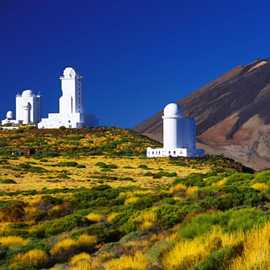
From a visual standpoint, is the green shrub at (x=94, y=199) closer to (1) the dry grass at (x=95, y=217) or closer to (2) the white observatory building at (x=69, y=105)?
(1) the dry grass at (x=95, y=217)

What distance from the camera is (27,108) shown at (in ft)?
284

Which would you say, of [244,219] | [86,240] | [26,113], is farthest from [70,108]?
[244,219]

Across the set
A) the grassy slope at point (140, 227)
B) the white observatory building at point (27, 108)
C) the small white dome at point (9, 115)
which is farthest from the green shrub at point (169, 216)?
the small white dome at point (9, 115)

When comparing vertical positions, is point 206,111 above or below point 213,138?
above

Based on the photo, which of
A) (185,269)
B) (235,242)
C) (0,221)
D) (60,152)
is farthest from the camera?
(60,152)

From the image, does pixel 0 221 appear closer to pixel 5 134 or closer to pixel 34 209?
pixel 34 209

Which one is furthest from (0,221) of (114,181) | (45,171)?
(45,171)

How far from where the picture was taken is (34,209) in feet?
70.4

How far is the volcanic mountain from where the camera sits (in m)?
104

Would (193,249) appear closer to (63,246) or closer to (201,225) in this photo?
(201,225)

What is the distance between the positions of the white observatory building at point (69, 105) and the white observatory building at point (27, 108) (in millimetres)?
8464

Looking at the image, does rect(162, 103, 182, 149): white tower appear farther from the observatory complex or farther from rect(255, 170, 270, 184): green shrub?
rect(255, 170, 270, 184): green shrub

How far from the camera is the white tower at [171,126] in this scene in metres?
58.0

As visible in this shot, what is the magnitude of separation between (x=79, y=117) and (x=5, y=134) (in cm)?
941
